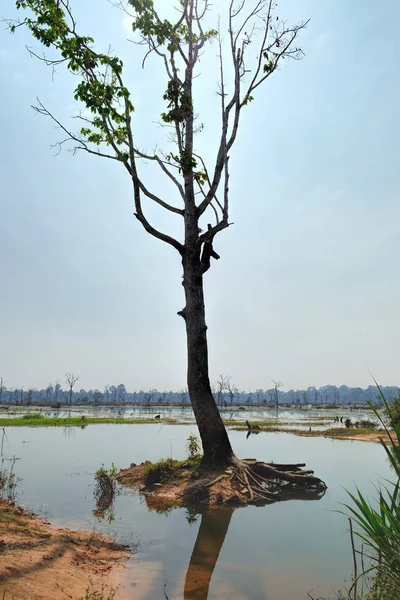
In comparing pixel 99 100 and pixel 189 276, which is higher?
pixel 99 100

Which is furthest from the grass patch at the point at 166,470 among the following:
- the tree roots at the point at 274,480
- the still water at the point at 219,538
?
the tree roots at the point at 274,480

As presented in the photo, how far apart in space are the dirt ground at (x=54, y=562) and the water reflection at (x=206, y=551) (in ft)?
2.94

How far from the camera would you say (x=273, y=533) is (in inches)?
304

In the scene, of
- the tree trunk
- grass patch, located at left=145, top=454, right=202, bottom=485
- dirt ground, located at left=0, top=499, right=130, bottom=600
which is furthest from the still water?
the tree trunk

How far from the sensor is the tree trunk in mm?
11477

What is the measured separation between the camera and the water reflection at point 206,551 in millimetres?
5332

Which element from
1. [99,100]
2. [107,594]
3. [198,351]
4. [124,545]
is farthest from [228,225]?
[107,594]

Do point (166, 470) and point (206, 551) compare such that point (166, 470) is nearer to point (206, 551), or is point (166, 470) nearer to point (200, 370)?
point (200, 370)

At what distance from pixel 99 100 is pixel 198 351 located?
7169mm

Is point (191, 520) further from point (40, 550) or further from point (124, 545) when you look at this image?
point (40, 550)

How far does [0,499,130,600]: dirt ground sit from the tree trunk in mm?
4585

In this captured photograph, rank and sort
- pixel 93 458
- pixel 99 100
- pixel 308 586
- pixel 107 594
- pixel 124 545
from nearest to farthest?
pixel 107 594 < pixel 308 586 < pixel 124 545 < pixel 99 100 < pixel 93 458

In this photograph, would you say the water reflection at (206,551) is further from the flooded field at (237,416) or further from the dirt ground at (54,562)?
the flooded field at (237,416)

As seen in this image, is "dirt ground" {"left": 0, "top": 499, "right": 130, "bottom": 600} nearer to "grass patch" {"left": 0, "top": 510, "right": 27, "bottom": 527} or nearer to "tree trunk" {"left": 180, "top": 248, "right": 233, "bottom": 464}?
"grass patch" {"left": 0, "top": 510, "right": 27, "bottom": 527}
